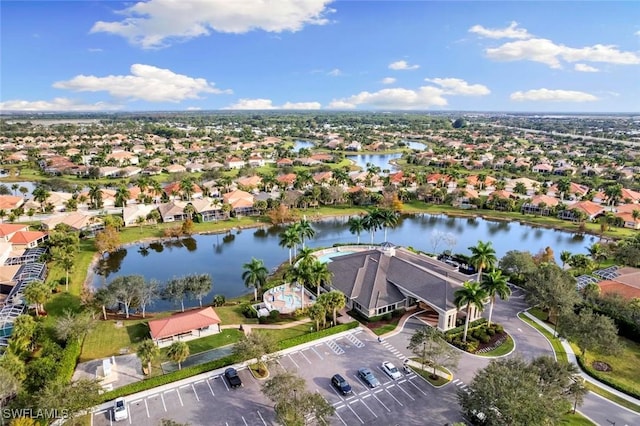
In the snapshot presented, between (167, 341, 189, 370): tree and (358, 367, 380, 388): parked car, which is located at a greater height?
(167, 341, 189, 370): tree

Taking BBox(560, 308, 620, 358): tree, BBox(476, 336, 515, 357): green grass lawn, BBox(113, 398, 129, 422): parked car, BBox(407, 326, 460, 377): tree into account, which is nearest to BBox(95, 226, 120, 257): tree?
BBox(113, 398, 129, 422): parked car

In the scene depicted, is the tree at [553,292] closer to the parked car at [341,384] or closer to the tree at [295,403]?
the parked car at [341,384]

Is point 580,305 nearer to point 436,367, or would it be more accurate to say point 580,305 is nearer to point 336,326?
point 436,367

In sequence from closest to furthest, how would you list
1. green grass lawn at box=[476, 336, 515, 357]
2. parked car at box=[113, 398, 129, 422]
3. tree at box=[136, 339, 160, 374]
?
parked car at box=[113, 398, 129, 422]
tree at box=[136, 339, 160, 374]
green grass lawn at box=[476, 336, 515, 357]

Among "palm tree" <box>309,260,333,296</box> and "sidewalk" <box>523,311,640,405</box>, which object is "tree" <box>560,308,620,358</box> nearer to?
"sidewalk" <box>523,311,640,405</box>

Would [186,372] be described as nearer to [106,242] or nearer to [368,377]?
[368,377]

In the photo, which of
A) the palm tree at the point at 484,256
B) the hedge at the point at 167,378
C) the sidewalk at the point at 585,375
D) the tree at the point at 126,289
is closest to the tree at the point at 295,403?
the hedge at the point at 167,378
